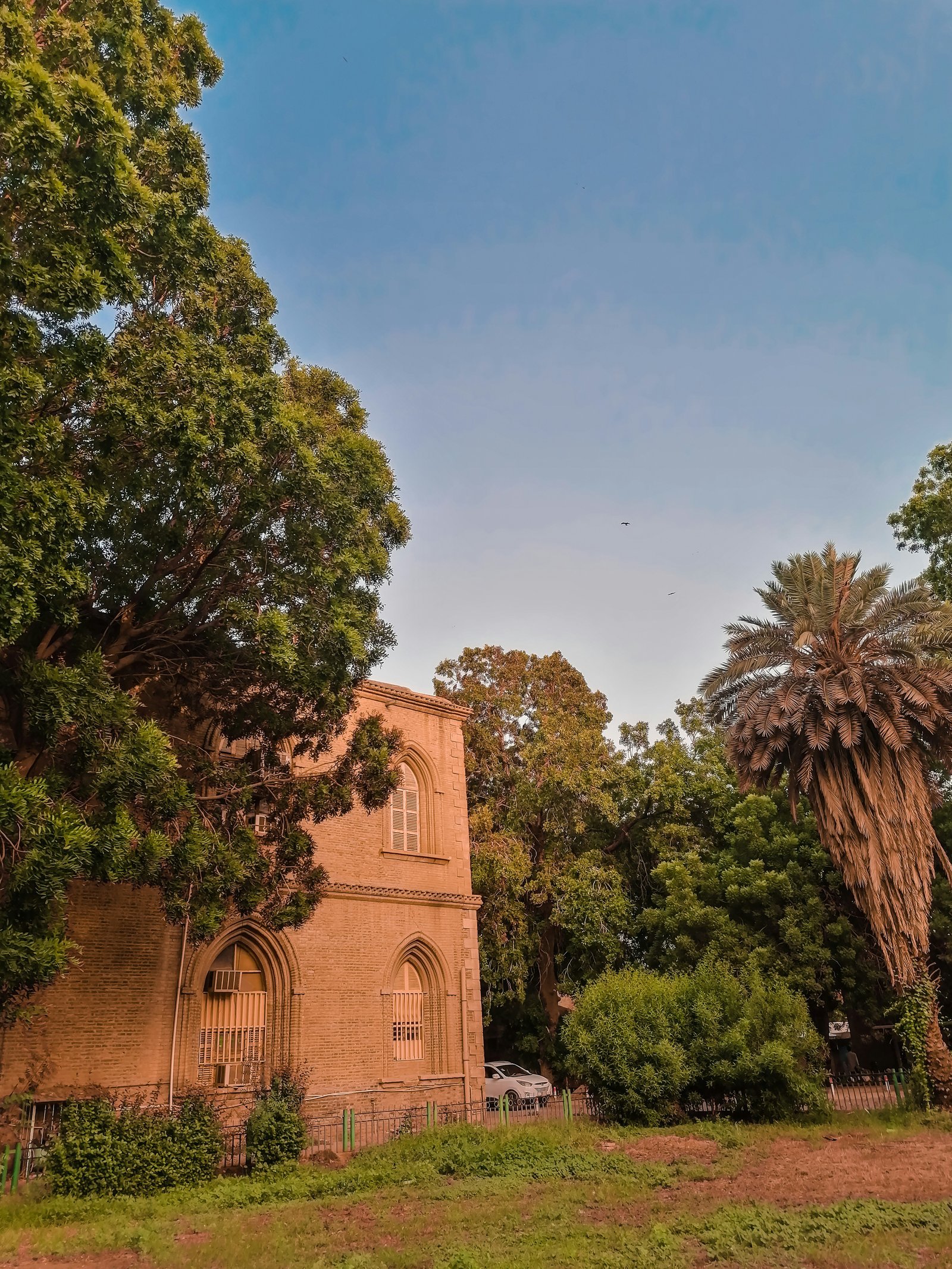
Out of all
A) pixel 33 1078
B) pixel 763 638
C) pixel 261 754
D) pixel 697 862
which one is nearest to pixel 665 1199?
pixel 261 754

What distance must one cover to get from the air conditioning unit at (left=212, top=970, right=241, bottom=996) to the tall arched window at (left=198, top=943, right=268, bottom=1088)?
0.4 inches

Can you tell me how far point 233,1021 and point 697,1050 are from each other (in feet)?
28.5

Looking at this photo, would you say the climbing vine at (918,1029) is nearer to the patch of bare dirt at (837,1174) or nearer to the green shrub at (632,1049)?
the patch of bare dirt at (837,1174)

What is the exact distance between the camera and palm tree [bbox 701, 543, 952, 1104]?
692 inches

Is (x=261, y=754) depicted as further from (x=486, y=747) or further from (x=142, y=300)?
(x=486, y=747)

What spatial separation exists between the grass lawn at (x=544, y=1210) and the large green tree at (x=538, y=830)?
10.1m

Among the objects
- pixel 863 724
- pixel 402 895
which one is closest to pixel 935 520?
pixel 863 724

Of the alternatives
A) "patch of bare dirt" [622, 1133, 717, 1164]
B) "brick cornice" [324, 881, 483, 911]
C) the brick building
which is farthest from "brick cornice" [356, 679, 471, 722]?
"patch of bare dirt" [622, 1133, 717, 1164]

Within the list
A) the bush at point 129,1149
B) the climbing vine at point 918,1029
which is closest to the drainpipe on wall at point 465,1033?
the bush at point 129,1149

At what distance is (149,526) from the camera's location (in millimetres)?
12492

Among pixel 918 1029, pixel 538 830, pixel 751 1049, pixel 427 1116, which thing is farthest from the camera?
pixel 538 830

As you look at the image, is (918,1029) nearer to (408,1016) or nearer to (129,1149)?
(408,1016)

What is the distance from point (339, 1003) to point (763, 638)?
11691 mm

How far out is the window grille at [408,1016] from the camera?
18.9m
